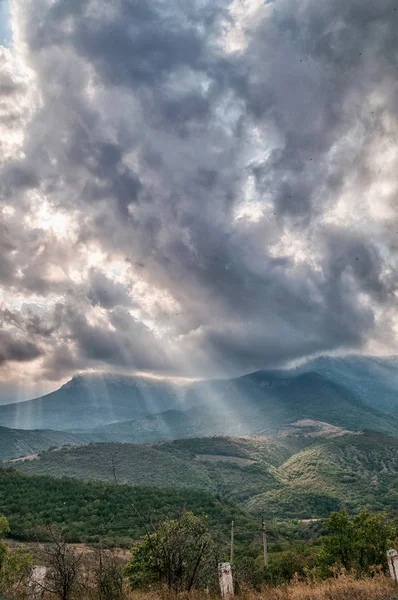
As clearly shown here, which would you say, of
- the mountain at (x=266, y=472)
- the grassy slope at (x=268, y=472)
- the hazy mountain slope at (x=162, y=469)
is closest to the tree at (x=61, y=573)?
the grassy slope at (x=268, y=472)

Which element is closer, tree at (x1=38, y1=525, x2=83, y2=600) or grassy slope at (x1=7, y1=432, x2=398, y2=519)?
tree at (x1=38, y1=525, x2=83, y2=600)

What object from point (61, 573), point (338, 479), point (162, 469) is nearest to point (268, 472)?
point (338, 479)

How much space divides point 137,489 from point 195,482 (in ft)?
180

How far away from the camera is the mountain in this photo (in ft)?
382

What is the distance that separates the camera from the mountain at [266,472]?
116375mm

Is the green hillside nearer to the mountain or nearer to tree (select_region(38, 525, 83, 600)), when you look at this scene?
the mountain

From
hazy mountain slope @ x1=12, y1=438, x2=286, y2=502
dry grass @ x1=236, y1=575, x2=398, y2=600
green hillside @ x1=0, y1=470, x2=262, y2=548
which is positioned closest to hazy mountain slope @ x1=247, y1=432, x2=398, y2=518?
hazy mountain slope @ x1=12, y1=438, x2=286, y2=502

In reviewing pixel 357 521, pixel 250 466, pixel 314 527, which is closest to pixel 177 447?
pixel 250 466

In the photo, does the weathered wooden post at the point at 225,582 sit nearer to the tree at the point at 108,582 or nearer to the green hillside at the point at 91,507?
the tree at the point at 108,582

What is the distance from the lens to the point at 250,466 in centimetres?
16850

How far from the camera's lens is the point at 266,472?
161000 millimetres

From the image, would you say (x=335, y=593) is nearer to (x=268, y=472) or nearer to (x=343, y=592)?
(x=343, y=592)

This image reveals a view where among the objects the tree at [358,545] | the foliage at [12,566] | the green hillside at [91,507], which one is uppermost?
the foliage at [12,566]

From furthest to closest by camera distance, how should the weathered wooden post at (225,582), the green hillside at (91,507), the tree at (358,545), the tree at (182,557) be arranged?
the green hillside at (91,507) < the tree at (358,545) < the tree at (182,557) < the weathered wooden post at (225,582)
